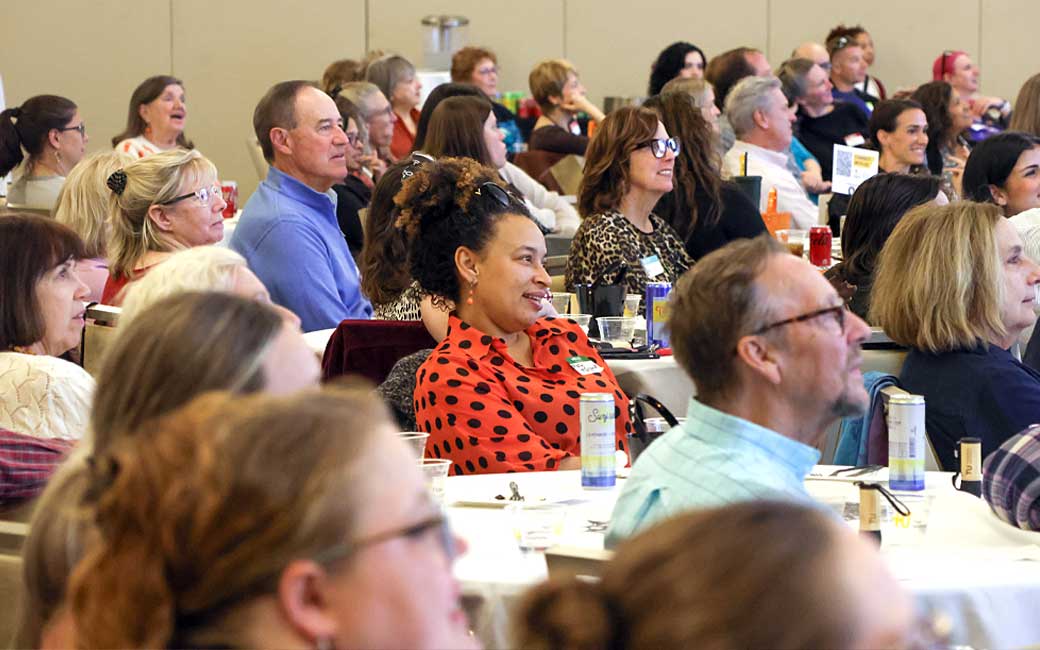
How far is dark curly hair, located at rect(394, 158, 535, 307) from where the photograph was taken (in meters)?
3.62

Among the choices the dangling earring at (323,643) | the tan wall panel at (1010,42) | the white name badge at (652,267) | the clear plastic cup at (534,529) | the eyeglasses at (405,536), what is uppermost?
the tan wall panel at (1010,42)

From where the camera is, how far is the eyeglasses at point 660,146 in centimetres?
575

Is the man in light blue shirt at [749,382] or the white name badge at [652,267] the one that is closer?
the man in light blue shirt at [749,382]

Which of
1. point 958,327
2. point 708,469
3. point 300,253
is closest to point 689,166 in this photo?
point 300,253

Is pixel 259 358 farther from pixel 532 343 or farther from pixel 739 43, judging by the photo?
pixel 739 43

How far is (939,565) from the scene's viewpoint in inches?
94.7

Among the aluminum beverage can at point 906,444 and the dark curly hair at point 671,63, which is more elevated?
the dark curly hair at point 671,63

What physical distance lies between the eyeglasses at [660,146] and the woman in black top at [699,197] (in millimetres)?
293

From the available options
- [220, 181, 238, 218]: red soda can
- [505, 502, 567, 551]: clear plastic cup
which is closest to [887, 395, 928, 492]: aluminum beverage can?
[505, 502, 567, 551]: clear plastic cup

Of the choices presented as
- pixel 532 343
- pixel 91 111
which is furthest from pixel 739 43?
pixel 532 343

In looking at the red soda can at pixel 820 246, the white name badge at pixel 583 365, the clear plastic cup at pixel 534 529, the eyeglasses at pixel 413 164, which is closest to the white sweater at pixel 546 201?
the red soda can at pixel 820 246

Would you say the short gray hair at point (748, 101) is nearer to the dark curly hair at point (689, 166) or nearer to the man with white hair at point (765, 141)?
the man with white hair at point (765, 141)

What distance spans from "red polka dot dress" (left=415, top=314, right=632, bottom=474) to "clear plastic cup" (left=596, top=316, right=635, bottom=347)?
1098 mm

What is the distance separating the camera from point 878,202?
5059 millimetres
